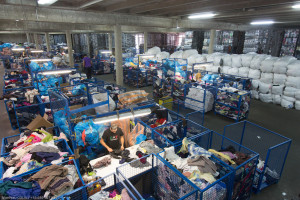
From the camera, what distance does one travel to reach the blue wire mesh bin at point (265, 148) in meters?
4.78

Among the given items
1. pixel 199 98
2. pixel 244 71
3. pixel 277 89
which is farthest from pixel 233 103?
pixel 244 71

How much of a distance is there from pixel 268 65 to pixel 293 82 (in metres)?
1.62

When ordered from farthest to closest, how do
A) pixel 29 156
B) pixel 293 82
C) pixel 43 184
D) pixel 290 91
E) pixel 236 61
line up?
pixel 236 61, pixel 290 91, pixel 293 82, pixel 29 156, pixel 43 184

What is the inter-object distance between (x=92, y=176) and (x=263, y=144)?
19.9 ft

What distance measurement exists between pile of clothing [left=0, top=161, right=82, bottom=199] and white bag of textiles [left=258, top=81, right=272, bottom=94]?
1159cm

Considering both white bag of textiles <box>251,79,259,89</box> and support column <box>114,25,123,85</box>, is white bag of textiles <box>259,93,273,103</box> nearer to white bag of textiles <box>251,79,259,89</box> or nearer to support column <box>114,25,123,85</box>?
white bag of textiles <box>251,79,259,89</box>

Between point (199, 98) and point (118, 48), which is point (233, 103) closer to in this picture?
point (199, 98)

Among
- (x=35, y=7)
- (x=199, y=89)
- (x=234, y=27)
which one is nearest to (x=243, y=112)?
(x=199, y=89)

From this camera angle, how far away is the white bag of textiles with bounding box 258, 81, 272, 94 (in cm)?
1129

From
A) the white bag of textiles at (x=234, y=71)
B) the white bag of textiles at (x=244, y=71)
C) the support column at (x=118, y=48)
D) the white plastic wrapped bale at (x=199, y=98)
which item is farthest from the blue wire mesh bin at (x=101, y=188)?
the white bag of textiles at (x=234, y=71)

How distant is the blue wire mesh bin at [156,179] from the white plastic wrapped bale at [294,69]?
33.2 feet

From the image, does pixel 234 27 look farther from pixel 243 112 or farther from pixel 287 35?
pixel 243 112

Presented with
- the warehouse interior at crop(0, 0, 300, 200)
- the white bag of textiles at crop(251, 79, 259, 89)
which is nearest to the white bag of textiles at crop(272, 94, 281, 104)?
the warehouse interior at crop(0, 0, 300, 200)

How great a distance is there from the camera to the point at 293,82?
10297 mm
